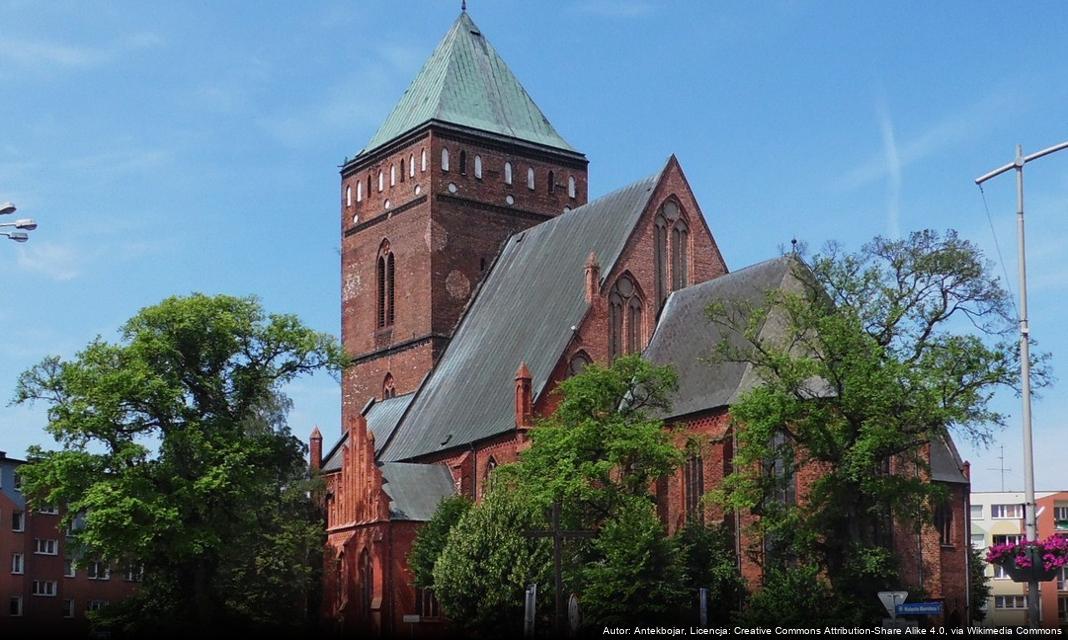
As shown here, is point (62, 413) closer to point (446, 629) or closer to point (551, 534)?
point (446, 629)

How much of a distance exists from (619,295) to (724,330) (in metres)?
5.20

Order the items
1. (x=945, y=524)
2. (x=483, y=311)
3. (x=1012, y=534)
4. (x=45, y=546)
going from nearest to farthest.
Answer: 1. (x=945, y=524)
2. (x=483, y=311)
3. (x=45, y=546)
4. (x=1012, y=534)

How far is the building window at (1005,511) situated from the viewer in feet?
349

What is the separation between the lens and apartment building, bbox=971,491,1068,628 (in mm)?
87750

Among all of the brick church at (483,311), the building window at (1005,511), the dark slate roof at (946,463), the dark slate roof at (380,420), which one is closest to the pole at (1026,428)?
the brick church at (483,311)

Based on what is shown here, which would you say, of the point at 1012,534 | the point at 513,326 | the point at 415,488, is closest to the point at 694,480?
the point at 415,488

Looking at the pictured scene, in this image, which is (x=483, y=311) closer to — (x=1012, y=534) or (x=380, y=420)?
(x=380, y=420)

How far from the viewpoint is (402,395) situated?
64812 millimetres

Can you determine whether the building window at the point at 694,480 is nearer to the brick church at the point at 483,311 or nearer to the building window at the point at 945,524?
the brick church at the point at 483,311

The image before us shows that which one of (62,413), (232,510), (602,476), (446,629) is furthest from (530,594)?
(62,413)

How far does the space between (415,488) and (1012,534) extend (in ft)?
198

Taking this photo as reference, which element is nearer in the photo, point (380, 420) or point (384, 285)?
point (380, 420)

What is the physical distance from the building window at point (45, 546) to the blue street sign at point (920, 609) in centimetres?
5625

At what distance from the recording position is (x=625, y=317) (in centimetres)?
5581
